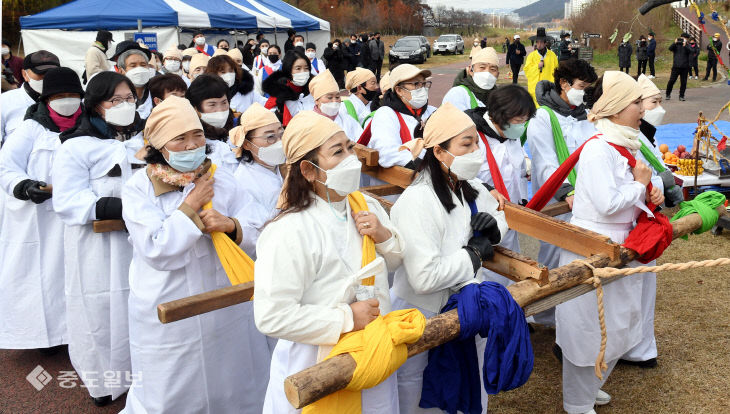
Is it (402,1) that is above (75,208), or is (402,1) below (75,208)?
above

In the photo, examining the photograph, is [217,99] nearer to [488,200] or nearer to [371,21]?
[488,200]

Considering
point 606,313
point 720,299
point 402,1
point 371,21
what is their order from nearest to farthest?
point 606,313, point 720,299, point 371,21, point 402,1

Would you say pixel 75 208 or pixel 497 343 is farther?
pixel 75 208

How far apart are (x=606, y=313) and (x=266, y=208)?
2.10 m

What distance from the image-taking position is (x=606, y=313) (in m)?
3.57

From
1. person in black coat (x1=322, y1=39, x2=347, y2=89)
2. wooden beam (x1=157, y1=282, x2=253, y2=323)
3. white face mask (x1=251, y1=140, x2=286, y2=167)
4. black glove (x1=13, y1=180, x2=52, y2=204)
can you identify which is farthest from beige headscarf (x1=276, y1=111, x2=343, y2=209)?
person in black coat (x1=322, y1=39, x2=347, y2=89)

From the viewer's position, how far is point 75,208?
11.9ft

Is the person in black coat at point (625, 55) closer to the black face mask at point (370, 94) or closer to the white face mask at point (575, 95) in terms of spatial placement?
the black face mask at point (370, 94)

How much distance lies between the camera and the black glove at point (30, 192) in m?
4.19

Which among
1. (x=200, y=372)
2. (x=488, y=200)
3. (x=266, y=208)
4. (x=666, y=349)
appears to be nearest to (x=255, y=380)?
(x=200, y=372)

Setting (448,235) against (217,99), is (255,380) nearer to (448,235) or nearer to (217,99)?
(448,235)

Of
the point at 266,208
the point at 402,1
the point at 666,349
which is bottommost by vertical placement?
the point at 666,349

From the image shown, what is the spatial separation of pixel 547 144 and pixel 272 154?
2301mm

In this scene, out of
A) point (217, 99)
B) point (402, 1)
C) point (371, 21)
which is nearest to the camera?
point (217, 99)
